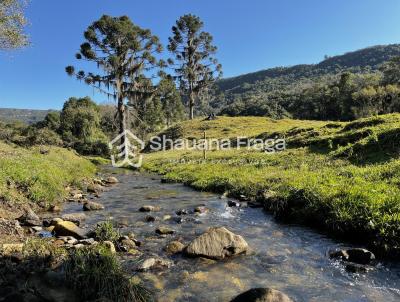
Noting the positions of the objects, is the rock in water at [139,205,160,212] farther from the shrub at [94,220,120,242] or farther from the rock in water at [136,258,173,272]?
the rock in water at [136,258,173,272]

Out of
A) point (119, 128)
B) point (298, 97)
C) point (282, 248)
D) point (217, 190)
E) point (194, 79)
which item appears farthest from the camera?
Result: point (298, 97)

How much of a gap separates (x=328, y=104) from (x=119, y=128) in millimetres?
71100

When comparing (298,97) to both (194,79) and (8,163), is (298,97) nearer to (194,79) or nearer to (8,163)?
(194,79)

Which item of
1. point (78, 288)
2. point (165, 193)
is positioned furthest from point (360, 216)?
point (165, 193)

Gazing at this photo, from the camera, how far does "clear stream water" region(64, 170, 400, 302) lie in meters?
7.79

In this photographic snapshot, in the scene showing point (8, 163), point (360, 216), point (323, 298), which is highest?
point (8, 163)

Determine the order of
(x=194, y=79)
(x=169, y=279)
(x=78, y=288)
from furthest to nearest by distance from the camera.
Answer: (x=194, y=79) < (x=169, y=279) < (x=78, y=288)

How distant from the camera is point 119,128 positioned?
4891 cm

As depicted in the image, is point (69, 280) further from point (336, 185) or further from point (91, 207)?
point (336, 185)

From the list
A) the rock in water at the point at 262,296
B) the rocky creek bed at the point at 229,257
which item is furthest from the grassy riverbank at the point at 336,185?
the rock in water at the point at 262,296

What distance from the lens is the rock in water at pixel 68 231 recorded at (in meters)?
11.2

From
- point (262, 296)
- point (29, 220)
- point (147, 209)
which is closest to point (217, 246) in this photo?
point (262, 296)

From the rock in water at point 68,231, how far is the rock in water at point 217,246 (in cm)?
351

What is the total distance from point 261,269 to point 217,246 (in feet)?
4.53
